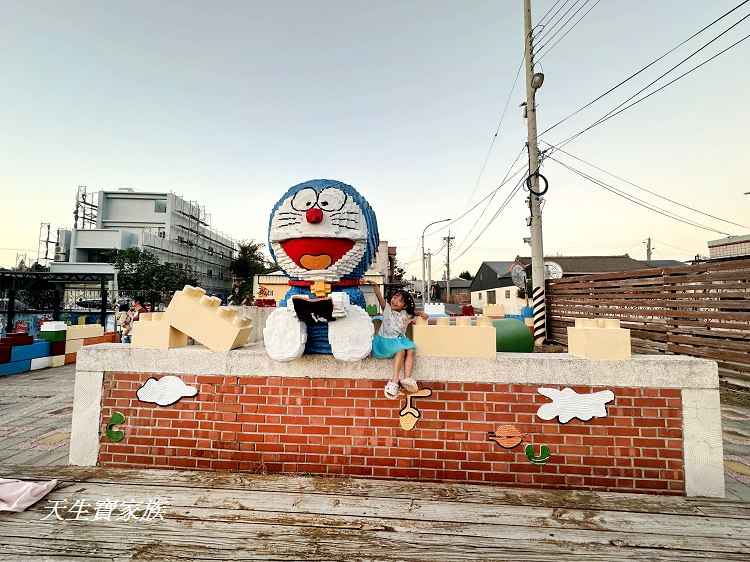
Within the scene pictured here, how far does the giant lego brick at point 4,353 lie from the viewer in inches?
315

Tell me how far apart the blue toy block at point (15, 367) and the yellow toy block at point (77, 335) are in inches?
41.4

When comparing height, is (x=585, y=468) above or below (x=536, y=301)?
below

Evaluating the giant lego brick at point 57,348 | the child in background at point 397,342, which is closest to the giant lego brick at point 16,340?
the giant lego brick at point 57,348

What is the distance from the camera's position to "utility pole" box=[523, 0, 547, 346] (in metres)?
9.63

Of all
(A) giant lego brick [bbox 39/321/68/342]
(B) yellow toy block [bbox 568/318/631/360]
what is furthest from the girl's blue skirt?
(A) giant lego brick [bbox 39/321/68/342]

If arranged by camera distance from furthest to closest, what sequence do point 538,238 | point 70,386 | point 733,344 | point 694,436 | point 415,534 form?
point 538,238, point 70,386, point 733,344, point 694,436, point 415,534

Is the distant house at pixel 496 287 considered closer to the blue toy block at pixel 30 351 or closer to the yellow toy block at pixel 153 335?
the blue toy block at pixel 30 351

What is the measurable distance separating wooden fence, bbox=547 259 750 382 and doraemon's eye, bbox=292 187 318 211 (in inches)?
269

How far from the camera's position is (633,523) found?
2482 millimetres

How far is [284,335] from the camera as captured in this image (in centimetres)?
298

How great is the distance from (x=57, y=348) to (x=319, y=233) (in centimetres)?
1028

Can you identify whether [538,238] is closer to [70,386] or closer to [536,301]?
[536,301]

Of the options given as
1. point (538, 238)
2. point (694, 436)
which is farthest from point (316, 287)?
point (538, 238)

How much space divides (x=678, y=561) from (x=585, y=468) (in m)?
0.83
